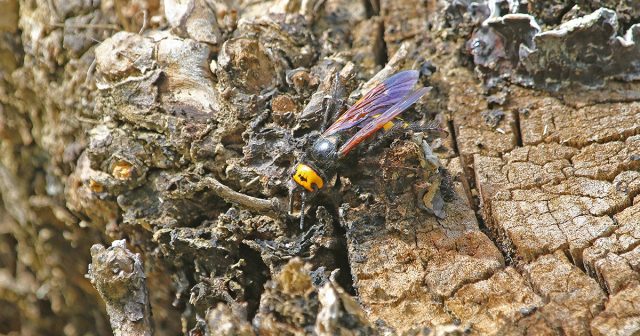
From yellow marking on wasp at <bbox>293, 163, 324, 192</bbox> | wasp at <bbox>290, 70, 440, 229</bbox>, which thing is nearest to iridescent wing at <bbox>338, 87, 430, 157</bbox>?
wasp at <bbox>290, 70, 440, 229</bbox>

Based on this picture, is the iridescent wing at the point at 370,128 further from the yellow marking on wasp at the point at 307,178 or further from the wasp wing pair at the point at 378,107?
the yellow marking on wasp at the point at 307,178

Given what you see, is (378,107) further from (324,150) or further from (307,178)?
(307,178)

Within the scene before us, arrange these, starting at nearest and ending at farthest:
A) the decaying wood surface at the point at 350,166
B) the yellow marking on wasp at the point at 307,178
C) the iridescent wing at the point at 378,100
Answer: the decaying wood surface at the point at 350,166, the yellow marking on wasp at the point at 307,178, the iridescent wing at the point at 378,100

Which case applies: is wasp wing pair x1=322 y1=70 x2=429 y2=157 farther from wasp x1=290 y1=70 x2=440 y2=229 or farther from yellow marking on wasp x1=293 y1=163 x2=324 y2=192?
yellow marking on wasp x1=293 y1=163 x2=324 y2=192

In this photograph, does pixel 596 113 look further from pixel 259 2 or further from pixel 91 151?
pixel 91 151

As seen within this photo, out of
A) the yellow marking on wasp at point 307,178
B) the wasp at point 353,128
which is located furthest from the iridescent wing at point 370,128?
the yellow marking on wasp at point 307,178
